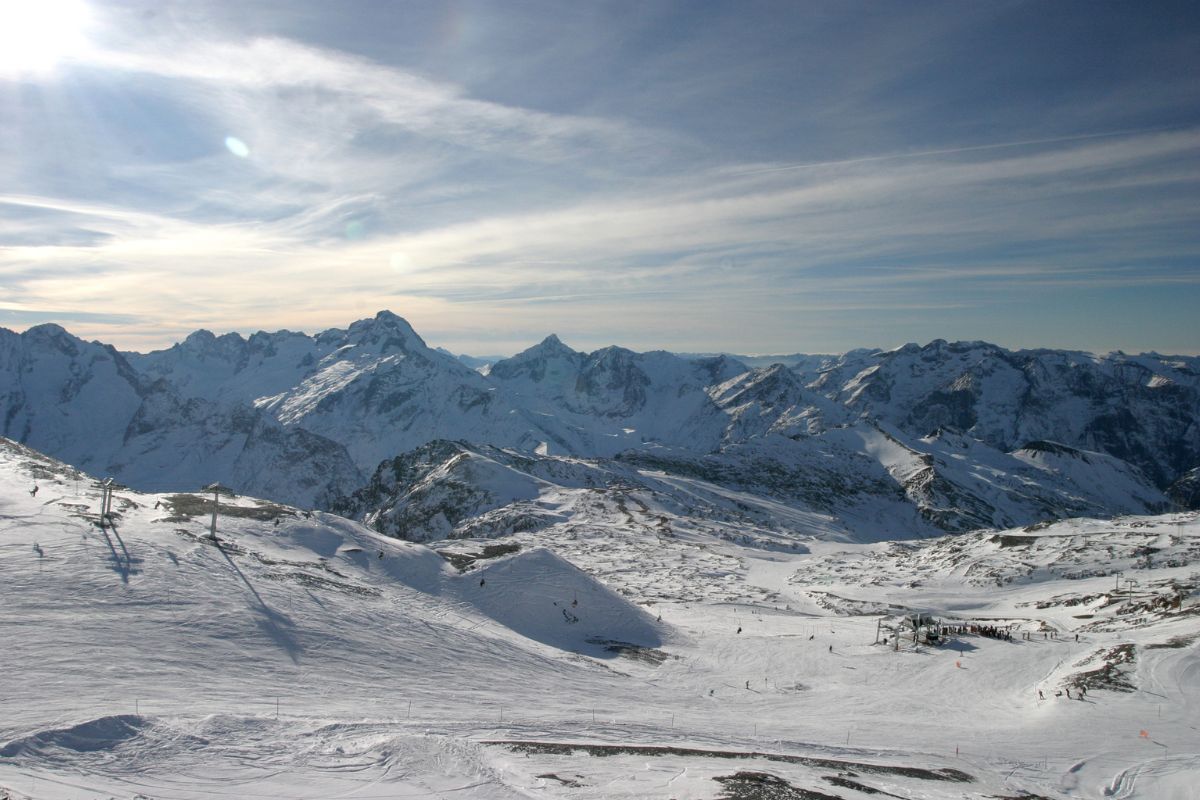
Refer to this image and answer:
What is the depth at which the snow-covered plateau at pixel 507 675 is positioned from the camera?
21141 millimetres

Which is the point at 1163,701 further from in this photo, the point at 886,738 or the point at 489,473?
the point at 489,473

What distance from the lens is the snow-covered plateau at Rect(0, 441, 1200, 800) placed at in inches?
832

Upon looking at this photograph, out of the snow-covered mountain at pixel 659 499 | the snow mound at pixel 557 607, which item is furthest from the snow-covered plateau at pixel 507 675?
the snow-covered mountain at pixel 659 499

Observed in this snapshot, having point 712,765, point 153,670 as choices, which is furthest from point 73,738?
point 712,765

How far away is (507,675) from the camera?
33594mm

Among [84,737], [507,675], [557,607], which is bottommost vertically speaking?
[557,607]

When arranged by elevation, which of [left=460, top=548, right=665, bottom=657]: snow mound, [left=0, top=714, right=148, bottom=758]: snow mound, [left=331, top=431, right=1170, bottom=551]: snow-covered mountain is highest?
[left=0, top=714, right=148, bottom=758]: snow mound

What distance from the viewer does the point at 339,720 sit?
78.9 ft

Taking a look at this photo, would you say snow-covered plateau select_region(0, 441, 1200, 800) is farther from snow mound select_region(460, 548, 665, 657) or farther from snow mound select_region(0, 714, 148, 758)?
snow mound select_region(460, 548, 665, 657)

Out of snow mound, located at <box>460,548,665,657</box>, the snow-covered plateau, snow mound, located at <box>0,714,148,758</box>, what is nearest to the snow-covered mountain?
snow mound, located at <box>460,548,665,657</box>

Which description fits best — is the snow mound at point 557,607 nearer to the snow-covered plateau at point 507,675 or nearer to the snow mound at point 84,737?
the snow-covered plateau at point 507,675

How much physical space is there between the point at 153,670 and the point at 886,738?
2867 cm

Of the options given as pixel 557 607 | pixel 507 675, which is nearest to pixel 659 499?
→ pixel 557 607

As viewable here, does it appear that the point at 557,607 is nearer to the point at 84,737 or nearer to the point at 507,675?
the point at 507,675
